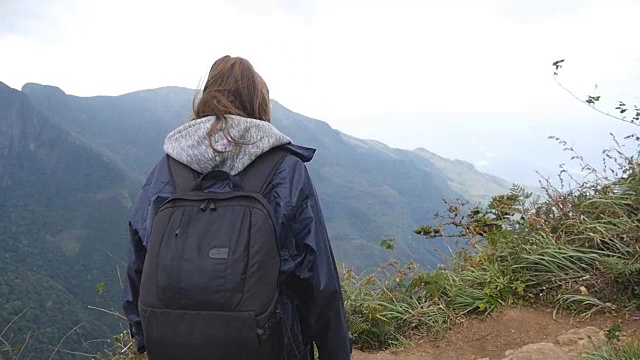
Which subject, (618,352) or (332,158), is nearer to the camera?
(618,352)

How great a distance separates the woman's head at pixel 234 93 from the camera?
1.74 meters

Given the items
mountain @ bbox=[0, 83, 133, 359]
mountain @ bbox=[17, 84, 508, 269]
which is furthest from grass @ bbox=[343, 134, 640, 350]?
mountain @ bbox=[17, 84, 508, 269]

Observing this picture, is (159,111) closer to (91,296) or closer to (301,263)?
(91,296)

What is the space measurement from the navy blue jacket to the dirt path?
139 centimetres

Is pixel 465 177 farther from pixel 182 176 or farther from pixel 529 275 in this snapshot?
pixel 182 176

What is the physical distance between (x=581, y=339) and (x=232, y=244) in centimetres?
211

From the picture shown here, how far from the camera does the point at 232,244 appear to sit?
149 cm

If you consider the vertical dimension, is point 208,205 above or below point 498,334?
above

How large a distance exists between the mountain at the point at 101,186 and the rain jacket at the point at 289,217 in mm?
2310

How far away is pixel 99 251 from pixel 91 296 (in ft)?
59.2

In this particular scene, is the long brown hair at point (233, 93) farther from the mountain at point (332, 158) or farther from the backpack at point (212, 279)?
the mountain at point (332, 158)

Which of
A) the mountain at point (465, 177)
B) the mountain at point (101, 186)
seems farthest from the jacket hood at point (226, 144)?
the mountain at point (465, 177)

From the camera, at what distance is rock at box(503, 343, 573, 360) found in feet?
8.38

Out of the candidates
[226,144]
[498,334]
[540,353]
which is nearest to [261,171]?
[226,144]
